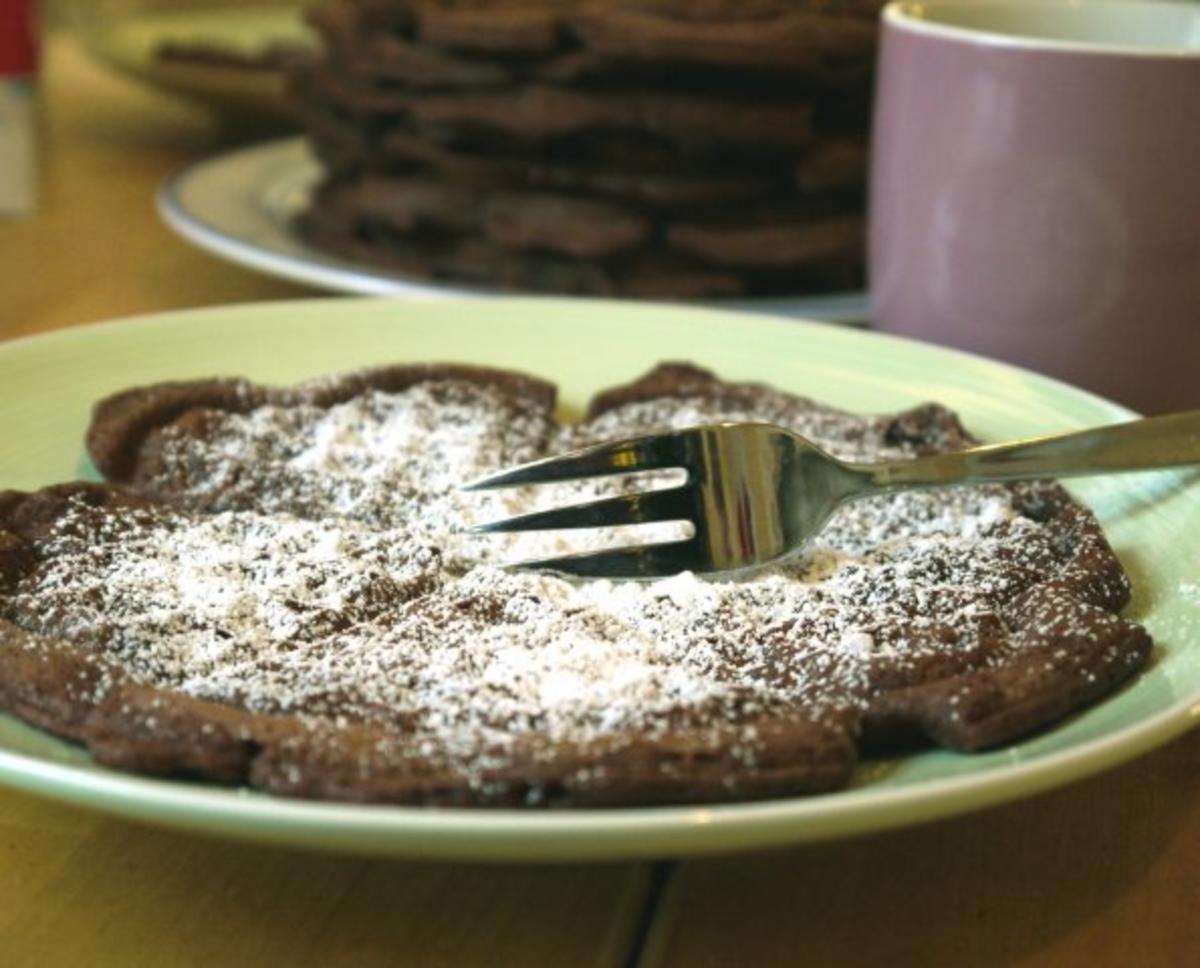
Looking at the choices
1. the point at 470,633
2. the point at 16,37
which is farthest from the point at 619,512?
the point at 16,37

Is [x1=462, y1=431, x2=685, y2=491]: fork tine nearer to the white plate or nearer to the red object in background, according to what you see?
the white plate

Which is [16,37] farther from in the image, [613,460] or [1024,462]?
[1024,462]

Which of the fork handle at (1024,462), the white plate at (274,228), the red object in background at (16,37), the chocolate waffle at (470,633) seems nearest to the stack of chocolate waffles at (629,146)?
the white plate at (274,228)

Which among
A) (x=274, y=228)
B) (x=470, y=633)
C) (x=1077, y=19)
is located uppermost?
(x=1077, y=19)

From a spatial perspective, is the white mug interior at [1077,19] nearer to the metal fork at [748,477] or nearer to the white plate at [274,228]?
the white plate at [274,228]

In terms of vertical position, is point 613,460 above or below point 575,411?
above

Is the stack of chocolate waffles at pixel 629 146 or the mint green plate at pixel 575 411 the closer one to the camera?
the mint green plate at pixel 575 411
